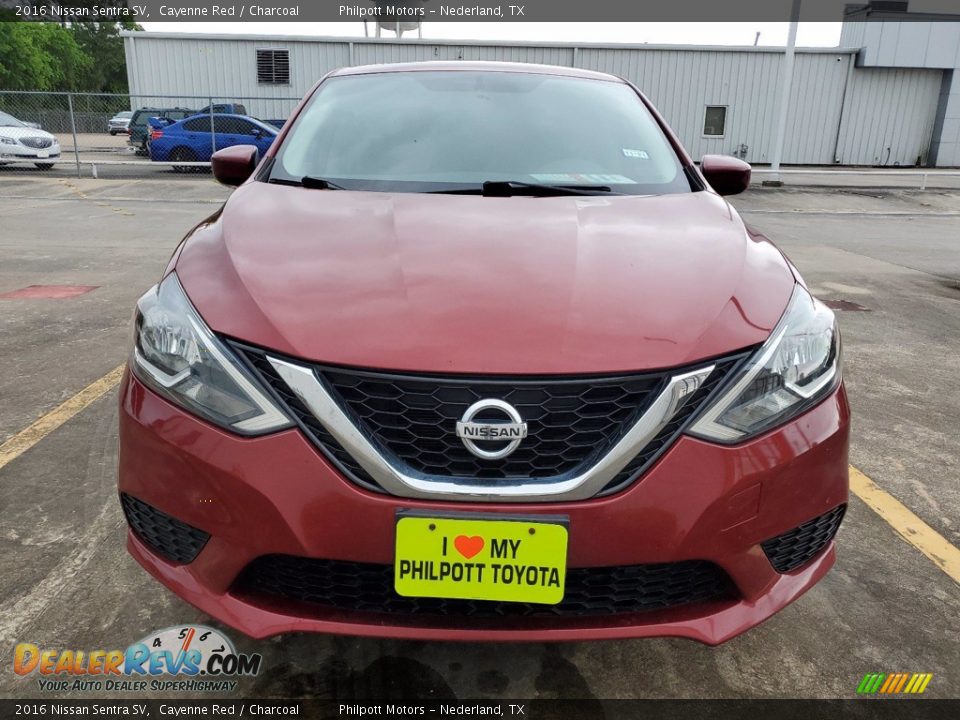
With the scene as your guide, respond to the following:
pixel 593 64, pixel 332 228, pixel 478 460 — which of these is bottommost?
pixel 478 460

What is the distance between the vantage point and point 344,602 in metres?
1.42

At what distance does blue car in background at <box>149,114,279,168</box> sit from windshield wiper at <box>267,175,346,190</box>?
13936mm

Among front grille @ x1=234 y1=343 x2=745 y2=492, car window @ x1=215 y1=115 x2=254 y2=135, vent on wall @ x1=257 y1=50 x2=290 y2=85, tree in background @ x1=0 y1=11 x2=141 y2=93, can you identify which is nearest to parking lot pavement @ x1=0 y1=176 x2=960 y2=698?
front grille @ x1=234 y1=343 x2=745 y2=492

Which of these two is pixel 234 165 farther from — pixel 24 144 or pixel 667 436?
pixel 24 144

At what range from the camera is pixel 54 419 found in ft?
9.99

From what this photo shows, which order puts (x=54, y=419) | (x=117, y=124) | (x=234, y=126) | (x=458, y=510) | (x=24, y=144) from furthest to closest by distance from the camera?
(x=117, y=124)
(x=234, y=126)
(x=24, y=144)
(x=54, y=419)
(x=458, y=510)

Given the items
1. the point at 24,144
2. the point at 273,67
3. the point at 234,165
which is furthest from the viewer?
the point at 273,67

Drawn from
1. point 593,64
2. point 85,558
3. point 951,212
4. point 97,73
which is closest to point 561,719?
point 85,558

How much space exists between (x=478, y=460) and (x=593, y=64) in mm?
21937

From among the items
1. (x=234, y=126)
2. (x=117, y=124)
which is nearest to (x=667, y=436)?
(x=234, y=126)

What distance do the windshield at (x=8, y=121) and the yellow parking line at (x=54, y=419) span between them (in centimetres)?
1444

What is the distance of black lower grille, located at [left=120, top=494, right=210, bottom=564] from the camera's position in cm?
147

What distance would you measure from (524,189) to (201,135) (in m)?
15.4

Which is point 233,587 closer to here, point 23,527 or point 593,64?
point 23,527
